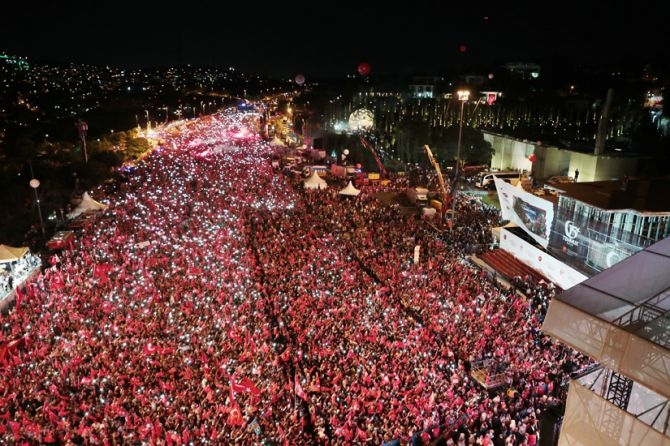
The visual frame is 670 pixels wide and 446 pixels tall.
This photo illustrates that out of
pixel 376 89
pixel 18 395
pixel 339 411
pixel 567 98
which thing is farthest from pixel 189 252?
pixel 376 89

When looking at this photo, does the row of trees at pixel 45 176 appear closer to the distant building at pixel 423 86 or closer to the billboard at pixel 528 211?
the billboard at pixel 528 211

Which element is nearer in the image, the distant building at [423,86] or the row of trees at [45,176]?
Result: the row of trees at [45,176]

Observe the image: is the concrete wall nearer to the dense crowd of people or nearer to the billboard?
the billboard

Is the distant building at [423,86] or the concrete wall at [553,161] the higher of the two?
the distant building at [423,86]

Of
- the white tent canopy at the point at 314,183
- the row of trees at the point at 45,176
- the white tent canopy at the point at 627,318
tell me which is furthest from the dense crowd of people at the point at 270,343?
the white tent canopy at the point at 314,183

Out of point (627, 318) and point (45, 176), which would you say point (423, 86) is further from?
point (627, 318)

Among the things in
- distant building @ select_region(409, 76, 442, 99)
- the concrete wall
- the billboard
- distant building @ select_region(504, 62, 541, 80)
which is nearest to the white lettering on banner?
the billboard
